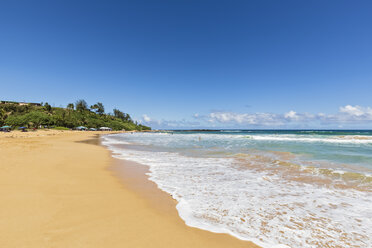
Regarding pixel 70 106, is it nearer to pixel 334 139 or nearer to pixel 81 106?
pixel 81 106

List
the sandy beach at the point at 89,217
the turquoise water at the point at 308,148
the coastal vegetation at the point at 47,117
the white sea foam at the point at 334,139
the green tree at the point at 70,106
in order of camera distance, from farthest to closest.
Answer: the green tree at the point at 70,106
the coastal vegetation at the point at 47,117
the white sea foam at the point at 334,139
the turquoise water at the point at 308,148
the sandy beach at the point at 89,217

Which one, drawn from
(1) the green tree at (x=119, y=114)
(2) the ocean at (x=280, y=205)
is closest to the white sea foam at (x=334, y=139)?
(2) the ocean at (x=280, y=205)

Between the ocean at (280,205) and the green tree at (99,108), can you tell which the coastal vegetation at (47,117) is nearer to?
the green tree at (99,108)

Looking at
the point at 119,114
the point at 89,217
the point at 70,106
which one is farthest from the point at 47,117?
the point at 89,217

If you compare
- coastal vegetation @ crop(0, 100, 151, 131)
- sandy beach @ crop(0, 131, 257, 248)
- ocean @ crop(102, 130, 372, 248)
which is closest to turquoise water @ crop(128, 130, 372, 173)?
ocean @ crop(102, 130, 372, 248)

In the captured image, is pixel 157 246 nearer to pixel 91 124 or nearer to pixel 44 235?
pixel 44 235

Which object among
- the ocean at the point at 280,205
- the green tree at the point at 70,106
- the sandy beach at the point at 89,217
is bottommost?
the ocean at the point at 280,205

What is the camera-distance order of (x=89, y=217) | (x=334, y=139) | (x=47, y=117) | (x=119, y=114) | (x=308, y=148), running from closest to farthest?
(x=89, y=217) → (x=308, y=148) → (x=334, y=139) → (x=47, y=117) → (x=119, y=114)

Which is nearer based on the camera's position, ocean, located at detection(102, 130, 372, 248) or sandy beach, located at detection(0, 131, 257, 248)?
sandy beach, located at detection(0, 131, 257, 248)

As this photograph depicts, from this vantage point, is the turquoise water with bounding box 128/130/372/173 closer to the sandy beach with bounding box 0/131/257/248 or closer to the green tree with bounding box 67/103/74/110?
the sandy beach with bounding box 0/131/257/248

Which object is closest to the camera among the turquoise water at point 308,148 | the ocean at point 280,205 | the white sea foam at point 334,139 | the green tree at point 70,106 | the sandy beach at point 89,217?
the sandy beach at point 89,217

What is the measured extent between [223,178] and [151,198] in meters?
3.66

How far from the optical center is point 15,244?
278cm

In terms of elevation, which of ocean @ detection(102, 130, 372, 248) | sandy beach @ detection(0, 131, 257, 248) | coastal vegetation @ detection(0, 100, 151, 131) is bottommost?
ocean @ detection(102, 130, 372, 248)
